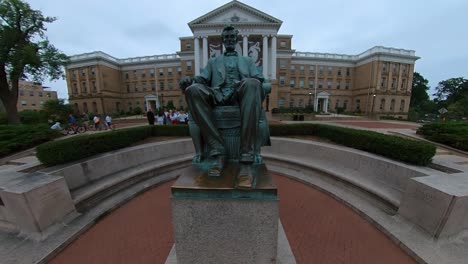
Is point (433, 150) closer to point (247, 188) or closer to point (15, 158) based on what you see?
point (247, 188)

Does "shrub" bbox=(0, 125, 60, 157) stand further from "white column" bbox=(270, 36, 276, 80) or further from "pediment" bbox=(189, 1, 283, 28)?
"white column" bbox=(270, 36, 276, 80)

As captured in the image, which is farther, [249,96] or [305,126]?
[305,126]

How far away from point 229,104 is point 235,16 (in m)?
36.8

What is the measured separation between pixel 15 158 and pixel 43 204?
6.45 meters

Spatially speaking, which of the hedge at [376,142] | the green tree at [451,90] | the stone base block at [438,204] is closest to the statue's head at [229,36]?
the stone base block at [438,204]

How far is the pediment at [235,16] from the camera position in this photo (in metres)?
33.3

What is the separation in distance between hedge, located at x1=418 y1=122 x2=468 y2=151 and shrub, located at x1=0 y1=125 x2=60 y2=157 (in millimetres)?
16754

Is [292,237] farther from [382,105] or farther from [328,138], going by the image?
[382,105]

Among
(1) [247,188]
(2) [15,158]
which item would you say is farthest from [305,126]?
(2) [15,158]

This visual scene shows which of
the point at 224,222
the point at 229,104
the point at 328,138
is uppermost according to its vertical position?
the point at 229,104

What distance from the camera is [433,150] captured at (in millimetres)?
4023

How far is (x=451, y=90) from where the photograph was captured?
61.9 m

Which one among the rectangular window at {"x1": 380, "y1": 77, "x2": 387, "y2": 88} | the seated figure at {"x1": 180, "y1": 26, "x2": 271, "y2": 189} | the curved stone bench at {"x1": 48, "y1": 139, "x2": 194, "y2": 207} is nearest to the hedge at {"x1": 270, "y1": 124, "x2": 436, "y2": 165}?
the seated figure at {"x1": 180, "y1": 26, "x2": 271, "y2": 189}

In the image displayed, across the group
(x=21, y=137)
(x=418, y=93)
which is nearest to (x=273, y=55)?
(x=21, y=137)
